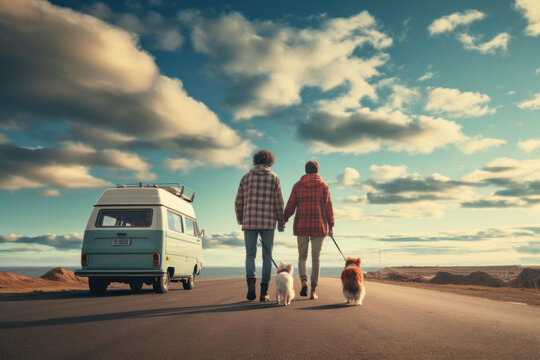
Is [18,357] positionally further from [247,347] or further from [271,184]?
[271,184]

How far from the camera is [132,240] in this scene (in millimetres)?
10133

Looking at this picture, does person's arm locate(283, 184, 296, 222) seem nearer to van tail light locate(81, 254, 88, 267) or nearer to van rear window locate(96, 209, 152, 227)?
van rear window locate(96, 209, 152, 227)

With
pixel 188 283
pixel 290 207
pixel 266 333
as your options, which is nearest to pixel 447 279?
pixel 188 283

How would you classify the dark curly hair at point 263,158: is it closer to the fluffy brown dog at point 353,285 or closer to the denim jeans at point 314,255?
the denim jeans at point 314,255

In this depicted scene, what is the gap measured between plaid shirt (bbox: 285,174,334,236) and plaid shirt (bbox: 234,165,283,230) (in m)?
0.50

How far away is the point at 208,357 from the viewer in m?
3.27

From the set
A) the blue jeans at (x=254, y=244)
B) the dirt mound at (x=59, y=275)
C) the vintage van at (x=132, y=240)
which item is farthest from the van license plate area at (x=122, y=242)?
the dirt mound at (x=59, y=275)

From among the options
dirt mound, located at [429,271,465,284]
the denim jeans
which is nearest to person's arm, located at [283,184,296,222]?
the denim jeans

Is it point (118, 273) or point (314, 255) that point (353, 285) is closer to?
point (314, 255)

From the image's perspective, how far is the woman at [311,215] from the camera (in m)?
8.07

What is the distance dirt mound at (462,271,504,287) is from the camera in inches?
1091

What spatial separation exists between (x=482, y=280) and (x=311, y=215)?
84.4 ft

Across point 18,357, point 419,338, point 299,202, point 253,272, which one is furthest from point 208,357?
point 299,202

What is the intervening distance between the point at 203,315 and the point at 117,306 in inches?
87.0
